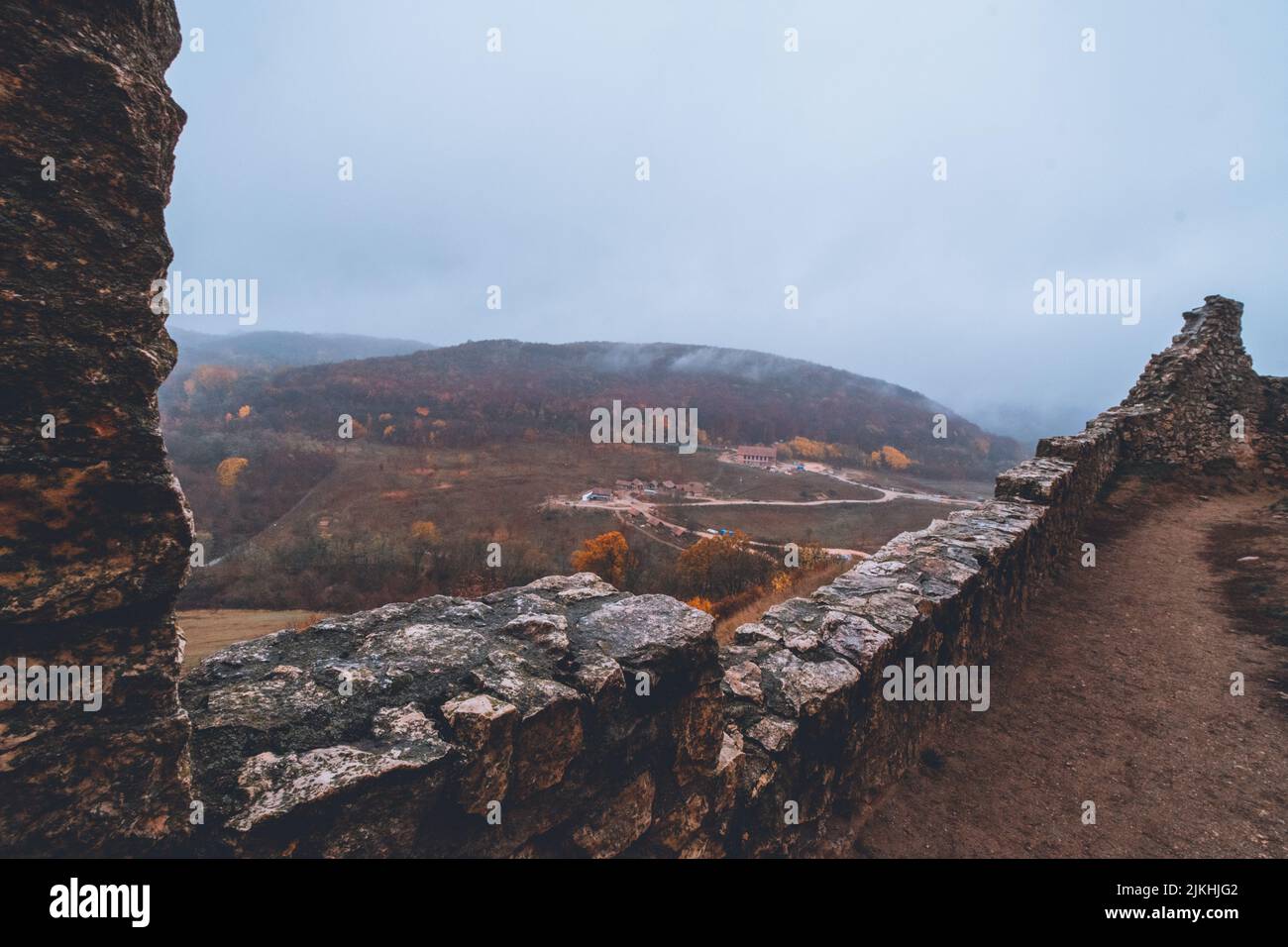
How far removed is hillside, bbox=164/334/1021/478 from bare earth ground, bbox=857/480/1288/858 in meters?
84.2

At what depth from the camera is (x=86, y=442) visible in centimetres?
204

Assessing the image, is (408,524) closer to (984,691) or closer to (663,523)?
(663,523)

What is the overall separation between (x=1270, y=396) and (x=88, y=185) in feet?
70.5

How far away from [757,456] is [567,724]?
94.3 m

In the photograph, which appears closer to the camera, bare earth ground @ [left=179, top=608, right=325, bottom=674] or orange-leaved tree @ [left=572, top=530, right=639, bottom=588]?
bare earth ground @ [left=179, top=608, right=325, bottom=674]

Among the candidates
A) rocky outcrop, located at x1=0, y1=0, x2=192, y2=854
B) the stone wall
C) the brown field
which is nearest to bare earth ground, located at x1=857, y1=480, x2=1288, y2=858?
the stone wall

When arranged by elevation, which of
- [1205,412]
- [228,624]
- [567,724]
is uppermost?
[1205,412]

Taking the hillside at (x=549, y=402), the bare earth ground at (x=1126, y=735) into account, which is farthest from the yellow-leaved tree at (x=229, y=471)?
the bare earth ground at (x=1126, y=735)

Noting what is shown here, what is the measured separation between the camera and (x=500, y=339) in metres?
174

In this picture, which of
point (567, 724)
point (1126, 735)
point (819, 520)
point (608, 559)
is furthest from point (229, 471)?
point (1126, 735)

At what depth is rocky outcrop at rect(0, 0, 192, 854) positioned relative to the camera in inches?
75.3

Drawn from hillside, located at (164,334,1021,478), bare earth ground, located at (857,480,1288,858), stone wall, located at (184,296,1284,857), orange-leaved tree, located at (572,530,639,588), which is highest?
hillside, located at (164,334,1021,478)

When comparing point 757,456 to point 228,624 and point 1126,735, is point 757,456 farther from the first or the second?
point 1126,735

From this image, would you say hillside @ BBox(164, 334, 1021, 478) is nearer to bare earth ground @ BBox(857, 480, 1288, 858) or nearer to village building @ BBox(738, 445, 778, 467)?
village building @ BBox(738, 445, 778, 467)
